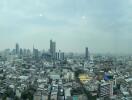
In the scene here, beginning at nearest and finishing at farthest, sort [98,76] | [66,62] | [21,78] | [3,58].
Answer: [98,76], [21,78], [66,62], [3,58]

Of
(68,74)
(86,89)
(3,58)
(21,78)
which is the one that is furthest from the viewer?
(3,58)

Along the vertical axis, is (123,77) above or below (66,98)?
above

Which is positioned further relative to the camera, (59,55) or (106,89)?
(59,55)

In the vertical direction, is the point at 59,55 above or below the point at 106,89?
above

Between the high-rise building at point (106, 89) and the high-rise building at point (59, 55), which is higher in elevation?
the high-rise building at point (59, 55)

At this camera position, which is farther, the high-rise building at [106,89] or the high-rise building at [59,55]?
the high-rise building at [59,55]

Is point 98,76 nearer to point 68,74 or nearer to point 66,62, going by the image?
point 68,74

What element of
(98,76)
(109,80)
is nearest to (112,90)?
(109,80)

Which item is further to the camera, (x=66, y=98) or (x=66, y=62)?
(x=66, y=62)

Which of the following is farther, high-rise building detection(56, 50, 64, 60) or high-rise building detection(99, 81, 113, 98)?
high-rise building detection(56, 50, 64, 60)

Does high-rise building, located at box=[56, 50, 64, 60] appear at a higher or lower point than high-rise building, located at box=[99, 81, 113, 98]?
higher
